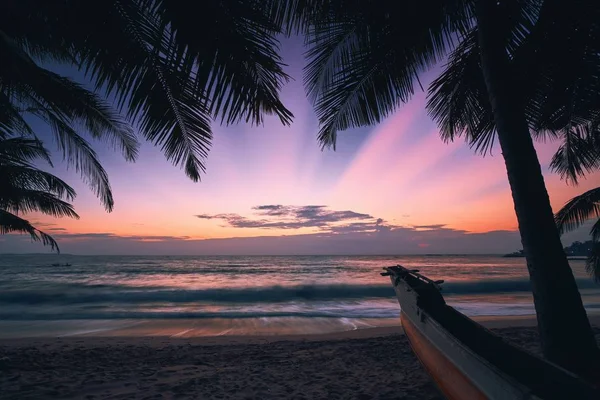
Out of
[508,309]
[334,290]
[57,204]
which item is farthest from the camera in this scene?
[334,290]

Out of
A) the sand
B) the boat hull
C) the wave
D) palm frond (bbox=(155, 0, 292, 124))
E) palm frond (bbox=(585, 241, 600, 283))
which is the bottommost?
the wave

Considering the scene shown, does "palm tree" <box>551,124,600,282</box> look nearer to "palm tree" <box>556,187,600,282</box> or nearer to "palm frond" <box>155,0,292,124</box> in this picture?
"palm tree" <box>556,187,600,282</box>

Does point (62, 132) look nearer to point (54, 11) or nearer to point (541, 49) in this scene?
point (54, 11)

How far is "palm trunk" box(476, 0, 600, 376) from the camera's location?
2.91m

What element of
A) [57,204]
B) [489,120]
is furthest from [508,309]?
[57,204]

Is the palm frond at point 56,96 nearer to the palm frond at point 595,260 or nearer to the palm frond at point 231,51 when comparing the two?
the palm frond at point 231,51

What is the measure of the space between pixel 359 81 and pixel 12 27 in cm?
407

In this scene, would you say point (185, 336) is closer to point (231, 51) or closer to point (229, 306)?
point (229, 306)

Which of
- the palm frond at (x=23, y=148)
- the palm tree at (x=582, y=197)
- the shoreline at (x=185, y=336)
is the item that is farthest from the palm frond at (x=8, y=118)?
the palm tree at (x=582, y=197)

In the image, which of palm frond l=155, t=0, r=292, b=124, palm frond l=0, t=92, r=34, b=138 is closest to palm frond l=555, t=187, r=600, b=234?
palm frond l=155, t=0, r=292, b=124

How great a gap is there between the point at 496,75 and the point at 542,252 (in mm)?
1749

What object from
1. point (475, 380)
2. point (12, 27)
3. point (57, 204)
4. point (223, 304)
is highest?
point (12, 27)

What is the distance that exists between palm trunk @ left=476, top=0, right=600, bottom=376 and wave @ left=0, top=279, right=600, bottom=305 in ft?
56.6

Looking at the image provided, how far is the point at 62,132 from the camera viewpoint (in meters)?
5.47
